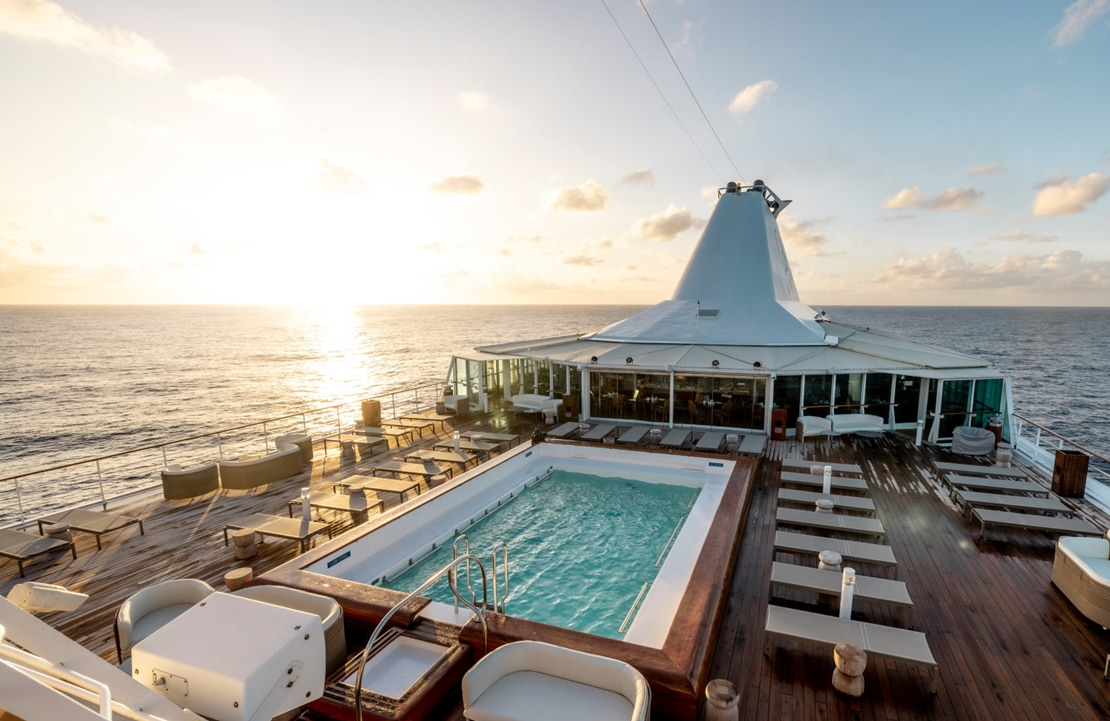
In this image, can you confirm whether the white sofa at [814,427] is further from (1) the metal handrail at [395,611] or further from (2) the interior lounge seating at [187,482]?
(2) the interior lounge seating at [187,482]

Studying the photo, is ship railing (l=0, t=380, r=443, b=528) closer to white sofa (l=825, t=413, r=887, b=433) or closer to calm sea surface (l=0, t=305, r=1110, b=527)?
calm sea surface (l=0, t=305, r=1110, b=527)

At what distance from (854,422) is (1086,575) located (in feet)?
23.0

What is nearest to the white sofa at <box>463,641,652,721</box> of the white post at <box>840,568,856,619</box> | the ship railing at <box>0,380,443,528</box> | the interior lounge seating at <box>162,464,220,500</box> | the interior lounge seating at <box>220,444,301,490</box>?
the white post at <box>840,568,856,619</box>

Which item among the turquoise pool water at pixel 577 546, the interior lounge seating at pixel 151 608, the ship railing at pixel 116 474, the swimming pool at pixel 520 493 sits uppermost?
the interior lounge seating at pixel 151 608

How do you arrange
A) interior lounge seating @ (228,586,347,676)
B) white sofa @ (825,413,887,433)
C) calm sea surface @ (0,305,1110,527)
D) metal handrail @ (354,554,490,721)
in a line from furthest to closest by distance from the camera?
calm sea surface @ (0,305,1110,527)
white sofa @ (825,413,887,433)
interior lounge seating @ (228,586,347,676)
metal handrail @ (354,554,490,721)

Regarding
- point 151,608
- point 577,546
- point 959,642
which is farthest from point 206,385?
point 959,642

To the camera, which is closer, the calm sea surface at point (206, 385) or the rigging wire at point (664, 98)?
the rigging wire at point (664, 98)

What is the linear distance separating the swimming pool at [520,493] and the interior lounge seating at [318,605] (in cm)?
95

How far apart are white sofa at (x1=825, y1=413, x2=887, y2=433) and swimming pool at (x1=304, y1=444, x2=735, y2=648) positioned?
12.8ft

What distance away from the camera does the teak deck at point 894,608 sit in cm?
423

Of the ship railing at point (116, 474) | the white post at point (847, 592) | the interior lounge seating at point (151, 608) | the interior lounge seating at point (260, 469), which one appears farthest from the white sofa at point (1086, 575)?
the ship railing at point (116, 474)

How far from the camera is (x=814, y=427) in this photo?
12.0 meters

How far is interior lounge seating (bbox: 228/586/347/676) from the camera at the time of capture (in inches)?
173

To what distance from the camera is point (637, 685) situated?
3611mm
